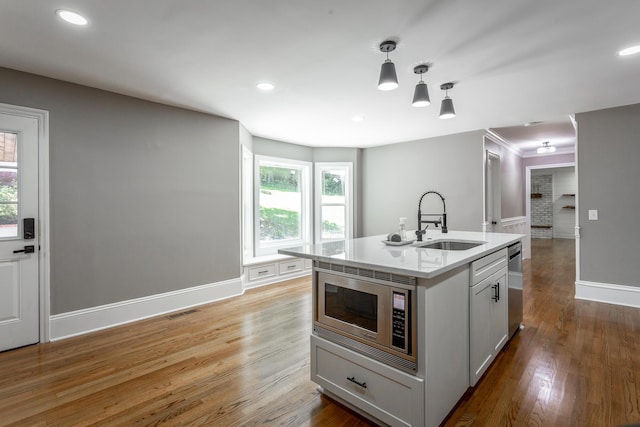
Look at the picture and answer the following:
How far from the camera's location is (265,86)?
3.05 meters

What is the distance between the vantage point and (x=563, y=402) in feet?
6.19

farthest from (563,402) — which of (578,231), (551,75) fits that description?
(578,231)

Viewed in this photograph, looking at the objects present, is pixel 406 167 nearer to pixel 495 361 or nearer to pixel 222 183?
pixel 222 183

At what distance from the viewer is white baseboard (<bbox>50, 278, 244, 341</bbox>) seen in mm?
2914

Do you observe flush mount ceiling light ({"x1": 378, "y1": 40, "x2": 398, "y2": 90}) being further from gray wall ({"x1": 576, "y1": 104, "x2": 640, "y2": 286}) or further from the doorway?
the doorway

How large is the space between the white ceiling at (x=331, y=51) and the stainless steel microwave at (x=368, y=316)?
1658 millimetres

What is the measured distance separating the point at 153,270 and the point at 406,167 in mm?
4397

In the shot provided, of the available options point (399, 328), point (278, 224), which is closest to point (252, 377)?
point (399, 328)

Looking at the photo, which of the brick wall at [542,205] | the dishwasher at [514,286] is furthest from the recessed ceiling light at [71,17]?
the brick wall at [542,205]

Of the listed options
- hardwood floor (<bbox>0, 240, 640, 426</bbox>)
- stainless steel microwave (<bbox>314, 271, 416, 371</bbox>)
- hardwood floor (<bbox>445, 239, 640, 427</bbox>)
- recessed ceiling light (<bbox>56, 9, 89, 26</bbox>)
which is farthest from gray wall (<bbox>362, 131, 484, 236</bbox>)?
recessed ceiling light (<bbox>56, 9, 89, 26</bbox>)

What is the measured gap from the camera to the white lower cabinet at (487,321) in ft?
6.48

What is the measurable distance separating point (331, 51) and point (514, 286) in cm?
256

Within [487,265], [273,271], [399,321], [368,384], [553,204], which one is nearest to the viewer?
[399,321]

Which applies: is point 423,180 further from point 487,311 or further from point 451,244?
point 487,311
